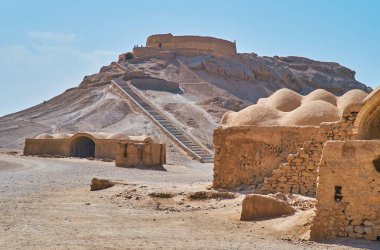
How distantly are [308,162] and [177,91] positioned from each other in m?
43.0

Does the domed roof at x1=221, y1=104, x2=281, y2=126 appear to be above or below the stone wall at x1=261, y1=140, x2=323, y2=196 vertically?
above

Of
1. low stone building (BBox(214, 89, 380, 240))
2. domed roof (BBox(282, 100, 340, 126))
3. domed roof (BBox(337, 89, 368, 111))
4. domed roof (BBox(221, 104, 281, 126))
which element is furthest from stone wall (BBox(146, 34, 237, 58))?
domed roof (BBox(282, 100, 340, 126))

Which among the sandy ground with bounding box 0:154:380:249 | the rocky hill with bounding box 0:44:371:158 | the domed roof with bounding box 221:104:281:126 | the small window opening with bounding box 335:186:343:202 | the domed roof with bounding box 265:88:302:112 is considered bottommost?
the sandy ground with bounding box 0:154:380:249

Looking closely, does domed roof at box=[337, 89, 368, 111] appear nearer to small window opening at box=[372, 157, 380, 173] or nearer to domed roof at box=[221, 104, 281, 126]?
domed roof at box=[221, 104, 281, 126]

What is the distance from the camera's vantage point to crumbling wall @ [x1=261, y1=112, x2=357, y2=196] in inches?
451

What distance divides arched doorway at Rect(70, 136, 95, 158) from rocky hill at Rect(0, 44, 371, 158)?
4510mm

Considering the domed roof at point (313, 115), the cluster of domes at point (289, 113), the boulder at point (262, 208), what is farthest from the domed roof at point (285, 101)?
the boulder at point (262, 208)

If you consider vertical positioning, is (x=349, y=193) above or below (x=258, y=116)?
below

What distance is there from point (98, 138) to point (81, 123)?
1327cm

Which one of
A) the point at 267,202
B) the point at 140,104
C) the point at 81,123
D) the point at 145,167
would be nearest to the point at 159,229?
the point at 267,202

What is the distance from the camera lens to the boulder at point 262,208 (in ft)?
29.0

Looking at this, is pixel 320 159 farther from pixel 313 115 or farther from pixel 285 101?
pixel 285 101

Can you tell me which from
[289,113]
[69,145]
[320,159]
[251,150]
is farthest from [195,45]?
[320,159]

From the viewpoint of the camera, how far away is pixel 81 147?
3219 centimetres
